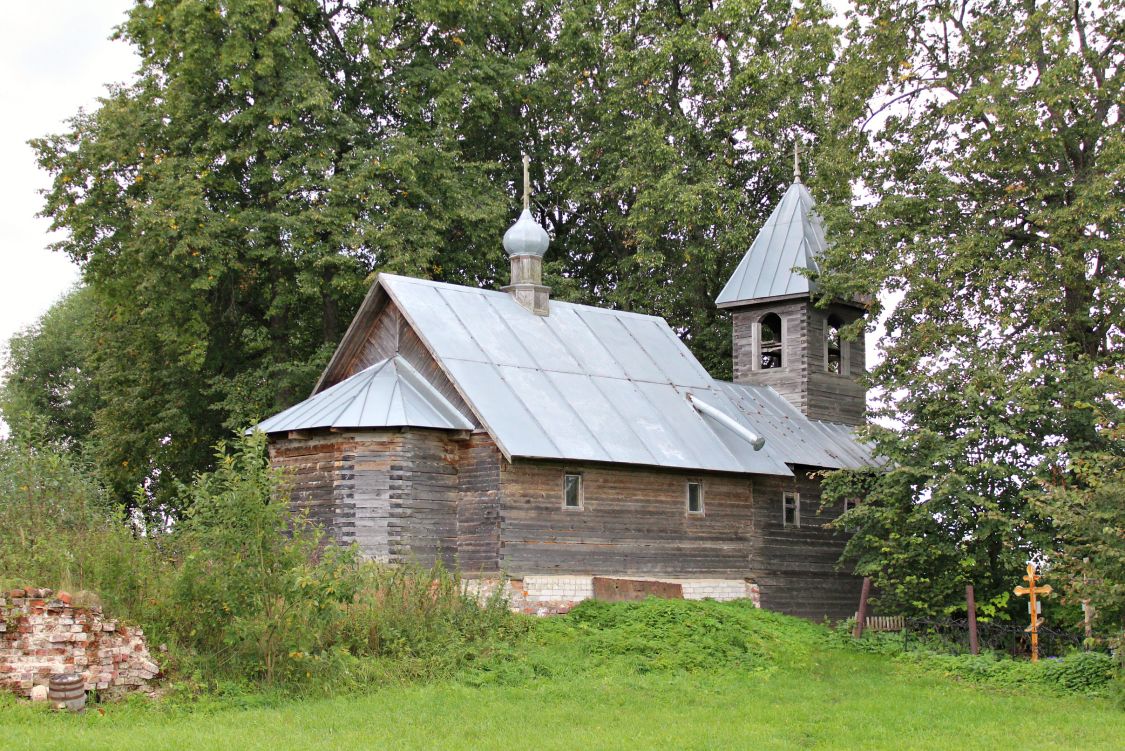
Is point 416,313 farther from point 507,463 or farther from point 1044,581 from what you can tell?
point 1044,581

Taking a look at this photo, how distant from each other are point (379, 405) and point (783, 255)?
13.1 metres

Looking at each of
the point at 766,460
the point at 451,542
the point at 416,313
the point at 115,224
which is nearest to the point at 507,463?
the point at 451,542

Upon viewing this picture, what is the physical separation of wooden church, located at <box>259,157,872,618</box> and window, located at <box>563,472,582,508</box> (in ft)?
0.12

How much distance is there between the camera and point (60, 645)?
51.1 ft

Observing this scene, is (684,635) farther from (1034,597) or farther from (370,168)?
(370,168)

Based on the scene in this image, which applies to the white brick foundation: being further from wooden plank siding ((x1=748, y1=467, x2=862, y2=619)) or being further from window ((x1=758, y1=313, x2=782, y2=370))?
window ((x1=758, y1=313, x2=782, y2=370))

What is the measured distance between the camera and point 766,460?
27578 mm

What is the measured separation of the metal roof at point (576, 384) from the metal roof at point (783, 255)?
12.0 feet

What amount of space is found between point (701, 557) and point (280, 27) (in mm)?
14719

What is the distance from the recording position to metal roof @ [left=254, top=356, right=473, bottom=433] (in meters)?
23.4

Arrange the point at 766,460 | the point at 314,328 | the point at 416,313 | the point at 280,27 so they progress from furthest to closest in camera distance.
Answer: the point at 314,328 → the point at 280,27 → the point at 766,460 → the point at 416,313

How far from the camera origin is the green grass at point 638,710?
47.7 feet

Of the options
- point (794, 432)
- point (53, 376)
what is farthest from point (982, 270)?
point (53, 376)

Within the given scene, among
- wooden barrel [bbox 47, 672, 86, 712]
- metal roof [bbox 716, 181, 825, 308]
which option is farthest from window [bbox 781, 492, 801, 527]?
wooden barrel [bbox 47, 672, 86, 712]
